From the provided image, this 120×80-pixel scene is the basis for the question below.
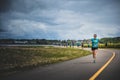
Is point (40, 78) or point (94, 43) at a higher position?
point (94, 43)

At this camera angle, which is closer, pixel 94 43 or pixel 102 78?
pixel 102 78

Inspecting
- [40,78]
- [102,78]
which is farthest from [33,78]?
[102,78]

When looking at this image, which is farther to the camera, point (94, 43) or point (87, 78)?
point (94, 43)

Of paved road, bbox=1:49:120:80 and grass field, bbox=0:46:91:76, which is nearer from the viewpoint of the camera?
paved road, bbox=1:49:120:80

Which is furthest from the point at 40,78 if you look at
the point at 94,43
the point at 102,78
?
the point at 94,43

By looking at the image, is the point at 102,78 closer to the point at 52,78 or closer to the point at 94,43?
the point at 52,78

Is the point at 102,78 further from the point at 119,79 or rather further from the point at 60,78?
the point at 60,78

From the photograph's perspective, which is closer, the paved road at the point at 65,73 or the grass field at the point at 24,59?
the paved road at the point at 65,73

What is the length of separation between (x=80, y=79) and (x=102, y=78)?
101 cm

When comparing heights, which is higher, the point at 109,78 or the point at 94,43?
the point at 94,43

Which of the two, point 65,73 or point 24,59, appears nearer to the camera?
point 65,73

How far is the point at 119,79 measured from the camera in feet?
28.2

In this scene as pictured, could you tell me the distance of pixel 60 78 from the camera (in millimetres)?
8805

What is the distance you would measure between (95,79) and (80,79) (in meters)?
0.61
